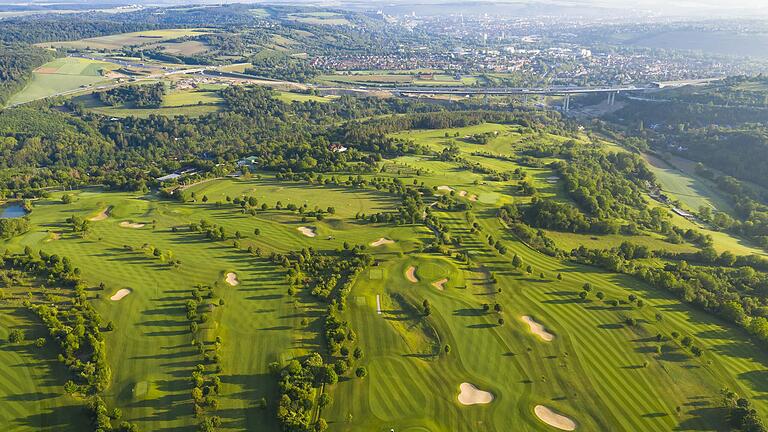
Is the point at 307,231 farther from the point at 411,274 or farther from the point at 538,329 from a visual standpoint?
the point at 538,329

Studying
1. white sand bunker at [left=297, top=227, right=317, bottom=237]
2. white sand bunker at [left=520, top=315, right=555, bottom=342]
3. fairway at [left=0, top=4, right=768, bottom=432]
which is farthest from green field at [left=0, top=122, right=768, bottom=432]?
white sand bunker at [left=520, top=315, right=555, bottom=342]

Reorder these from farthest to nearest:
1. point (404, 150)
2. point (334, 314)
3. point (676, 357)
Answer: point (404, 150) < point (334, 314) < point (676, 357)

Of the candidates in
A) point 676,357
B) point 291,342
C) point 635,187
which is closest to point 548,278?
point 676,357

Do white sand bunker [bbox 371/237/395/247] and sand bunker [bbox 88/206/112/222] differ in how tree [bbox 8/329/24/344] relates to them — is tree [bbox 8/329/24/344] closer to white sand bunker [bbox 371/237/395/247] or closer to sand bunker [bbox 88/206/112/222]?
sand bunker [bbox 88/206/112/222]

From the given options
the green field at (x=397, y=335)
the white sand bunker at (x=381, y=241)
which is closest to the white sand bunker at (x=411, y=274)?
the green field at (x=397, y=335)

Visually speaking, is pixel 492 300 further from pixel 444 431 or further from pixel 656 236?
pixel 656 236

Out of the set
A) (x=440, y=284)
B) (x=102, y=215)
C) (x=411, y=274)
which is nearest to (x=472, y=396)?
(x=440, y=284)
